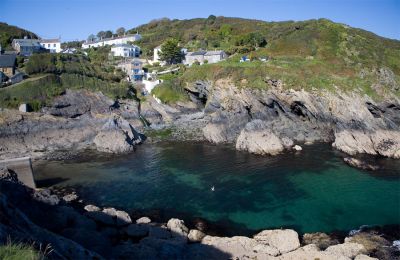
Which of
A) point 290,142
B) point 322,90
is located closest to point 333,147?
point 290,142

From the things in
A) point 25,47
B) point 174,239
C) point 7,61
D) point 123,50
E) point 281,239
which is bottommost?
point 174,239

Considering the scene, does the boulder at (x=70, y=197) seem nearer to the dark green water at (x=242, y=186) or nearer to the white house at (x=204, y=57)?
the dark green water at (x=242, y=186)

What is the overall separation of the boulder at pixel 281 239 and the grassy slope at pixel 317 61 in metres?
32.9

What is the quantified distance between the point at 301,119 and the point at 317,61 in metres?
13.2

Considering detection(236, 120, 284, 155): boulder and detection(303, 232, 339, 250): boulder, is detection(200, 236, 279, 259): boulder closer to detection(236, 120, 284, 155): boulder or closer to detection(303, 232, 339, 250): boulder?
detection(303, 232, 339, 250): boulder

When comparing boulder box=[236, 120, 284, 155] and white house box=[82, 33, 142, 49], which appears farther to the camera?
white house box=[82, 33, 142, 49]

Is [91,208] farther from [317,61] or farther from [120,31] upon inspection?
[120,31]

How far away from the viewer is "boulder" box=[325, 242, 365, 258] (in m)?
25.3

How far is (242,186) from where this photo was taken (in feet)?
127

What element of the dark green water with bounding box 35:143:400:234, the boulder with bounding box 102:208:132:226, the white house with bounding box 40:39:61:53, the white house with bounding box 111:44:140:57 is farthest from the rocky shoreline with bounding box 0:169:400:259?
the white house with bounding box 40:39:61:53

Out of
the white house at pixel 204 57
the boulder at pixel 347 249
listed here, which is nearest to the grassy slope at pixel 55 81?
the white house at pixel 204 57

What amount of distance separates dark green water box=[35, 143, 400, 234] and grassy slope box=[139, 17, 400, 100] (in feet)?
40.4

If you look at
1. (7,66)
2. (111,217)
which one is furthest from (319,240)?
(7,66)

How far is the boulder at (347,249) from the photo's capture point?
25.3m
